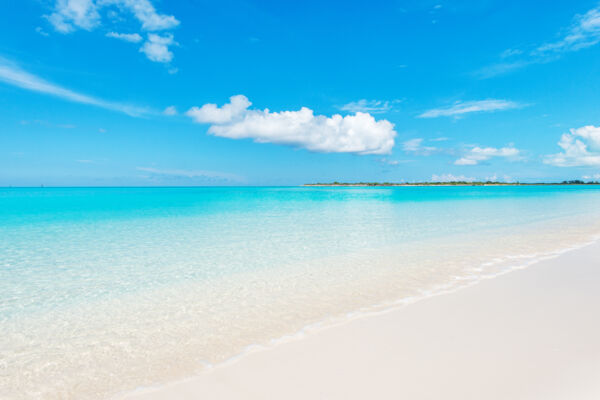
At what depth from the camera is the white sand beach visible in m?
3.29

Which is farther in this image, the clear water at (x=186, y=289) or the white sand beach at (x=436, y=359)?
the clear water at (x=186, y=289)

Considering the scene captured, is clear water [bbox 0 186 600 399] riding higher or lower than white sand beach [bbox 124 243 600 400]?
lower

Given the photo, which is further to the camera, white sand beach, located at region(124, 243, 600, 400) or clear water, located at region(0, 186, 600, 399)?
clear water, located at region(0, 186, 600, 399)

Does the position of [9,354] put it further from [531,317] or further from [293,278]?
[531,317]

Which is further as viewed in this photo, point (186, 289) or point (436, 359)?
point (186, 289)

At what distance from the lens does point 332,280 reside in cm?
761

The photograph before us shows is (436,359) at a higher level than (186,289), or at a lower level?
higher

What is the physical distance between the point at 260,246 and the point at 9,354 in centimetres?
817

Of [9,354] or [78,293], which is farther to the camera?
[78,293]

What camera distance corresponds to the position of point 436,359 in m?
3.84

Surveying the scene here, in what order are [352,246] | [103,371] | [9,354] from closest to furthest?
[103,371], [9,354], [352,246]

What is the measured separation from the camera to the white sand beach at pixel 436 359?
10.8ft

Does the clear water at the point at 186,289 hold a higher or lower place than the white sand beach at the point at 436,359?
lower

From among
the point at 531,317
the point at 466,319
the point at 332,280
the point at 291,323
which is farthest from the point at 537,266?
the point at 291,323
